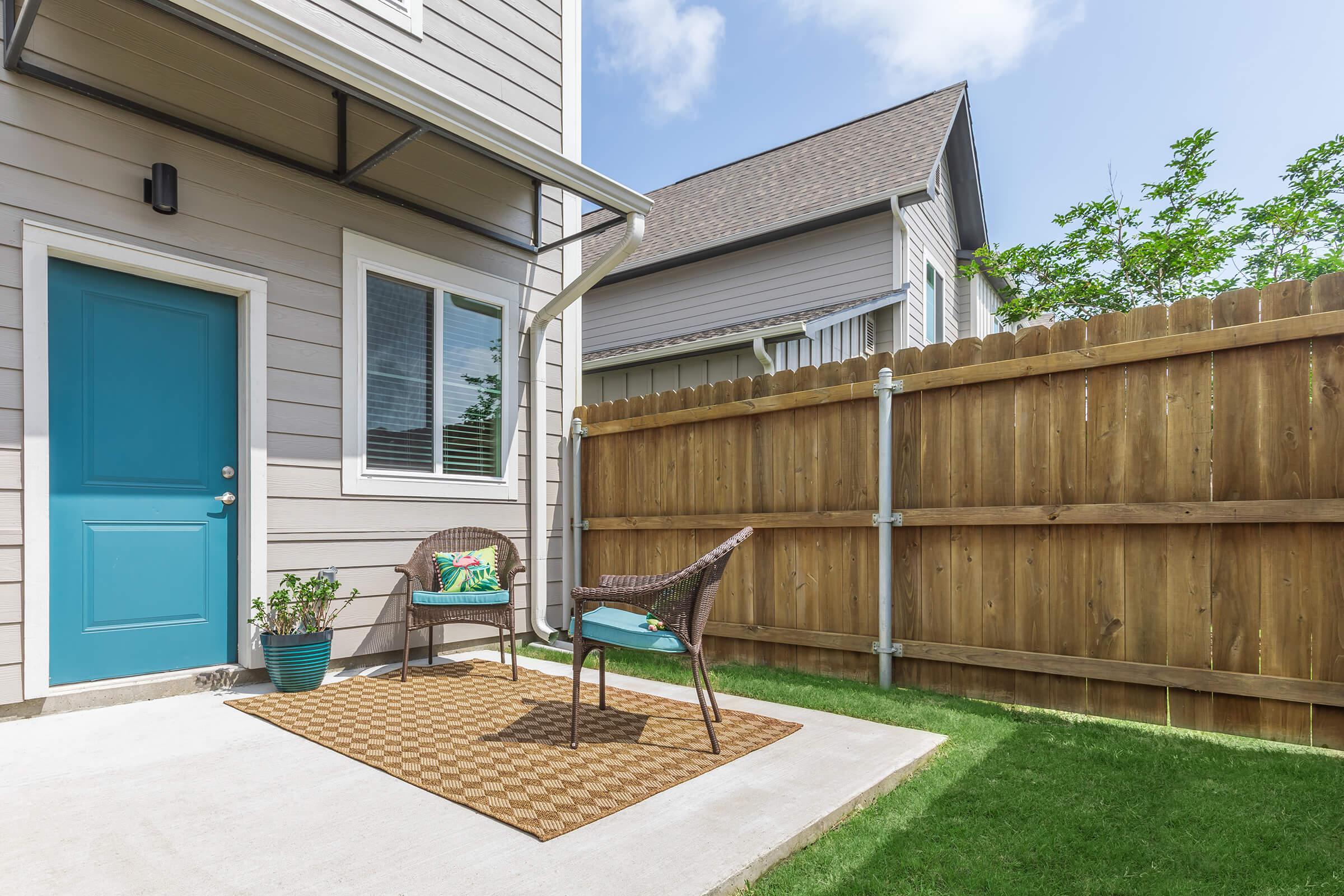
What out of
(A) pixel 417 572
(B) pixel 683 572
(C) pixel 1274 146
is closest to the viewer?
(B) pixel 683 572

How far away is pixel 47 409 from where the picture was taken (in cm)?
342

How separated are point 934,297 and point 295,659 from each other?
28.3ft

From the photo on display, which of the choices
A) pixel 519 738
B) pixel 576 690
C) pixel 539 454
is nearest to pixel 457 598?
pixel 519 738

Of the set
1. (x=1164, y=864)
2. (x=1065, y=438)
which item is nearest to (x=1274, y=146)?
(x=1065, y=438)

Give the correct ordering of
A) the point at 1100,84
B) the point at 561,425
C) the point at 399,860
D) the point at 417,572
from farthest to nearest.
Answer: the point at 1100,84, the point at 561,425, the point at 417,572, the point at 399,860

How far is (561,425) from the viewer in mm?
5887

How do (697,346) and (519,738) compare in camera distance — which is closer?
(519,738)

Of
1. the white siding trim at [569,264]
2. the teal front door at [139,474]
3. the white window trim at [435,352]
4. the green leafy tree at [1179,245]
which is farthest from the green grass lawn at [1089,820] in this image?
the green leafy tree at [1179,245]

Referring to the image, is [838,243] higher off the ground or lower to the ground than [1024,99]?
lower

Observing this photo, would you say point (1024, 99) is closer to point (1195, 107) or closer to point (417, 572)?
point (1195, 107)

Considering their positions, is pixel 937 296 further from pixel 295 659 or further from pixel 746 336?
pixel 295 659

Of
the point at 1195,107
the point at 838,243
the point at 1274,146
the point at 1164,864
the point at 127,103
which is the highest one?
the point at 1195,107

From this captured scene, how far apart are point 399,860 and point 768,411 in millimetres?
3251

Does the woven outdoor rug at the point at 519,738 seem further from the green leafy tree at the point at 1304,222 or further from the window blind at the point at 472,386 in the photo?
the green leafy tree at the point at 1304,222
